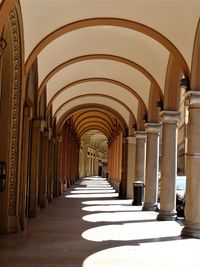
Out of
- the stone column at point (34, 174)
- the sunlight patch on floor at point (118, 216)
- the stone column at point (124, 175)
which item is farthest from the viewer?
the stone column at point (124, 175)

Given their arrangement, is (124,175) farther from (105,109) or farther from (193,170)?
(193,170)

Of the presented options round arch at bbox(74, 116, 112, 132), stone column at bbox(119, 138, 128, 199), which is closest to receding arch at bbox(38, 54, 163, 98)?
stone column at bbox(119, 138, 128, 199)

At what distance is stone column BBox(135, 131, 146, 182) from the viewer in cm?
2103

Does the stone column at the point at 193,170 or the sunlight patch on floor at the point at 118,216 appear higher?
the stone column at the point at 193,170

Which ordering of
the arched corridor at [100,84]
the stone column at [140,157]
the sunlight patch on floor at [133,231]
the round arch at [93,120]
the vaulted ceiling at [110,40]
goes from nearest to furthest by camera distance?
the sunlight patch on floor at [133,231] < the arched corridor at [100,84] < the vaulted ceiling at [110,40] < the stone column at [140,157] < the round arch at [93,120]

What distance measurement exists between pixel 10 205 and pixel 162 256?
409 cm

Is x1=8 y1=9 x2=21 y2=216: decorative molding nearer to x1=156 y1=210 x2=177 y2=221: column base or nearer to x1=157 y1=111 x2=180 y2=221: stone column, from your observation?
x1=157 y1=111 x2=180 y2=221: stone column

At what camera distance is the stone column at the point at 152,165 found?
17.3m

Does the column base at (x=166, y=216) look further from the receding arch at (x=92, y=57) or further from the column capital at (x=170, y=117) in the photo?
the receding arch at (x=92, y=57)

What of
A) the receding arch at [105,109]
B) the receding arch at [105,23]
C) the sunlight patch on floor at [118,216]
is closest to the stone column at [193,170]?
the receding arch at [105,23]

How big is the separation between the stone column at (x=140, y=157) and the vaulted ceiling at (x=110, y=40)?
2.47ft

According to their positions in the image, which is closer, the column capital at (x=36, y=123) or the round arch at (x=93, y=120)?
the column capital at (x=36, y=123)

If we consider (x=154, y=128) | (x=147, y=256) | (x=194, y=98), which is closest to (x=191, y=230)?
(x=147, y=256)

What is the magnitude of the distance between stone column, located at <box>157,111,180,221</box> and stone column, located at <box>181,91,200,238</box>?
284 centimetres
